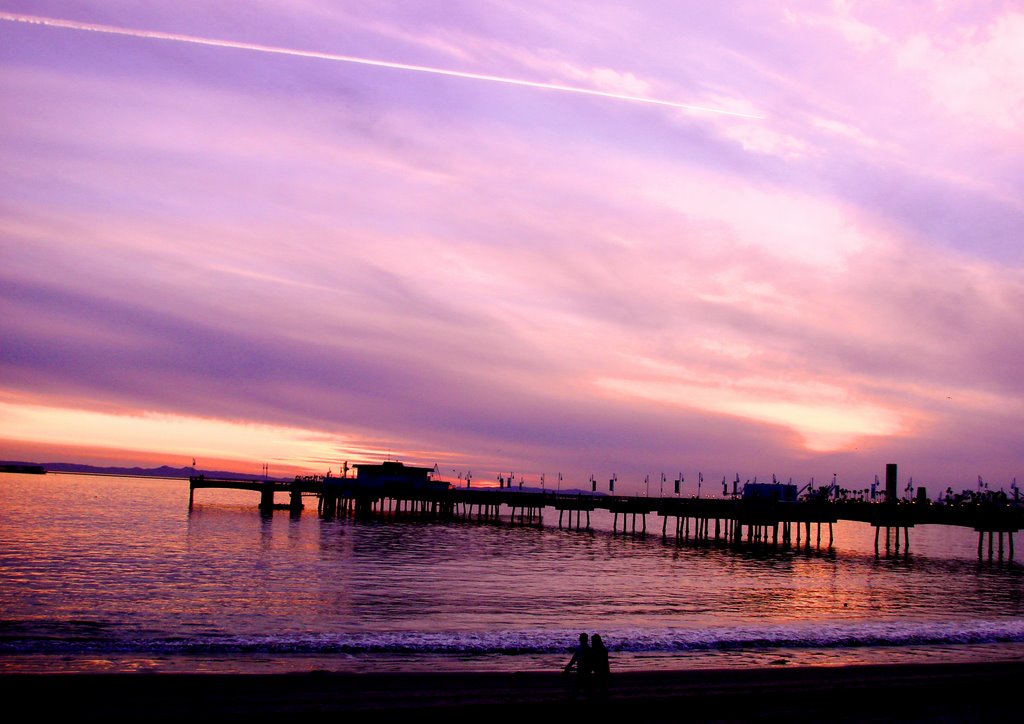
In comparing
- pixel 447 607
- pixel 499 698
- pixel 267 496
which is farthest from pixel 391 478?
pixel 499 698

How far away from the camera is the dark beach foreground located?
14938 millimetres

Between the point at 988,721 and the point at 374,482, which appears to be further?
the point at 374,482

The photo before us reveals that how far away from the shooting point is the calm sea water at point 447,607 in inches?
837

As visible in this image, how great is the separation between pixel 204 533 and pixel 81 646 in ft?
155

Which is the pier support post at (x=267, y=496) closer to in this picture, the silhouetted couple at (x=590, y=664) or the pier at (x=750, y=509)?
the pier at (x=750, y=509)

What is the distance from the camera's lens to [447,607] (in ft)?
98.8

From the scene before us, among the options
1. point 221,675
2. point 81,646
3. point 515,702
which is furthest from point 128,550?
point 515,702

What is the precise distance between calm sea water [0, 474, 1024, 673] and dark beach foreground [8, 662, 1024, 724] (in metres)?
1.92

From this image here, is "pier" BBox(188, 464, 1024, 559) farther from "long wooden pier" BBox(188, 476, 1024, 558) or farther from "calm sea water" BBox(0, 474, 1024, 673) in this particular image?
"calm sea water" BBox(0, 474, 1024, 673)

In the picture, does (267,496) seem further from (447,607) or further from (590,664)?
(590,664)

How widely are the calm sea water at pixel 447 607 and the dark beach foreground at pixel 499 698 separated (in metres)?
1.92

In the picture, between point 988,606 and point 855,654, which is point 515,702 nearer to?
point 855,654

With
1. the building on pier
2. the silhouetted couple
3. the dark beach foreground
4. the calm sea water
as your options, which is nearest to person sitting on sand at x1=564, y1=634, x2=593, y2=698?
the silhouetted couple

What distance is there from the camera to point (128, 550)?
47219 millimetres
